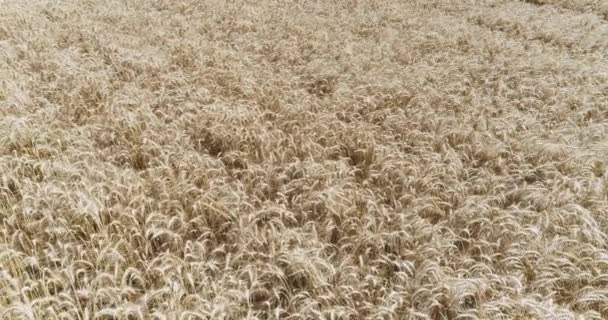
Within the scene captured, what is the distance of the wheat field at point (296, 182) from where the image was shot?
10.1 ft

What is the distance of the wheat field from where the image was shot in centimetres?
309

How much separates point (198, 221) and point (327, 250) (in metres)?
1.29

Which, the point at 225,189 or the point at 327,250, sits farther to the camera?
the point at 225,189

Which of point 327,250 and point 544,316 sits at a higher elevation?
point 544,316

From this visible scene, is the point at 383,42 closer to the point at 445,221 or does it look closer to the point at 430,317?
the point at 445,221

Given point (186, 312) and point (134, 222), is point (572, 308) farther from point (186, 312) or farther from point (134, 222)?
point (134, 222)

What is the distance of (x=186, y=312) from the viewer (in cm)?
267

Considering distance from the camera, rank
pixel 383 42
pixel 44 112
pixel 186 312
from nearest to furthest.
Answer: pixel 186 312, pixel 44 112, pixel 383 42

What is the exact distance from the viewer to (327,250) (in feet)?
12.1

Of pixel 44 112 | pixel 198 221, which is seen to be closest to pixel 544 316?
pixel 198 221

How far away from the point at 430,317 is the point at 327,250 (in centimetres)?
110

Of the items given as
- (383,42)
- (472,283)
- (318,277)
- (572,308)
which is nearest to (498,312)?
(472,283)

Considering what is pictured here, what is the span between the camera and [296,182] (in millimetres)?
4438

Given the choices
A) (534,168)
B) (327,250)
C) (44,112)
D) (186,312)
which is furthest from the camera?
(44,112)
